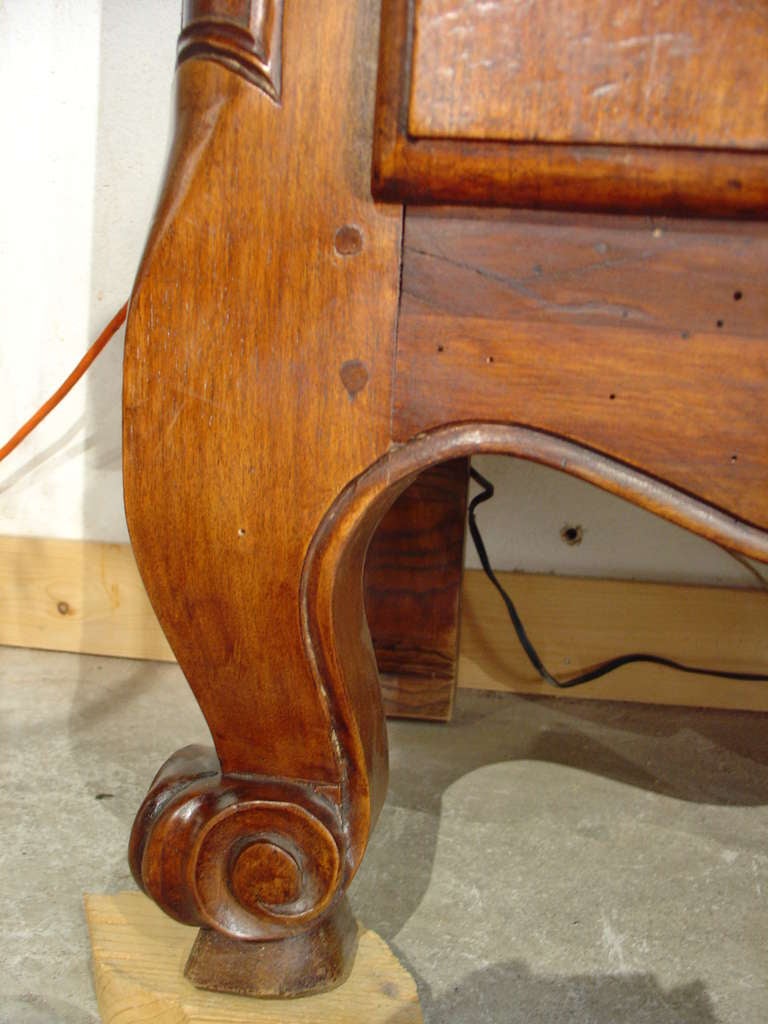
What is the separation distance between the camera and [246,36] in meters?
0.45

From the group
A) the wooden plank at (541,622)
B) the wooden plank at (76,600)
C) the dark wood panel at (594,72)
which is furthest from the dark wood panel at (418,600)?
the dark wood panel at (594,72)

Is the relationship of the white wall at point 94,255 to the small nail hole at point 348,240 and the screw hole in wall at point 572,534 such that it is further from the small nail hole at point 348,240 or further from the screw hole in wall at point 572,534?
the small nail hole at point 348,240

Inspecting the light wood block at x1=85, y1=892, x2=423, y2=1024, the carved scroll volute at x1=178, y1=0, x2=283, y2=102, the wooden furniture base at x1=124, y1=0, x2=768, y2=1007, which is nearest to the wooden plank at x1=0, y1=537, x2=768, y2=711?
the light wood block at x1=85, y1=892, x2=423, y2=1024

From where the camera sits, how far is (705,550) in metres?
1.09

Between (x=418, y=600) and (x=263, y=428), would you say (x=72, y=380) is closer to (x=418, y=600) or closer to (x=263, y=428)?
(x=418, y=600)

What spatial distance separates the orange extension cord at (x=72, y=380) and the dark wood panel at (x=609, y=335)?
62 centimetres

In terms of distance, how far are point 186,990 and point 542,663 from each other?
0.61 metres

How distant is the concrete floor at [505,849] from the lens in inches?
24.8

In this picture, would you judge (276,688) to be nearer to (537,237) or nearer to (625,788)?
(537,237)

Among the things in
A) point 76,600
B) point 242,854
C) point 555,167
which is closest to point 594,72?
point 555,167

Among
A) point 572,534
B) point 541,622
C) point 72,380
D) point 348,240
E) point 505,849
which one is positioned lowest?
point 505,849

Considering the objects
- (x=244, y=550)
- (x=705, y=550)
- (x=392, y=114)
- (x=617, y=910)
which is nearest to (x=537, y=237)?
(x=392, y=114)

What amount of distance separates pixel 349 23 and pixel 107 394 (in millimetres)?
784

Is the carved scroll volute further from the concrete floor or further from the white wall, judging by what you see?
the white wall
